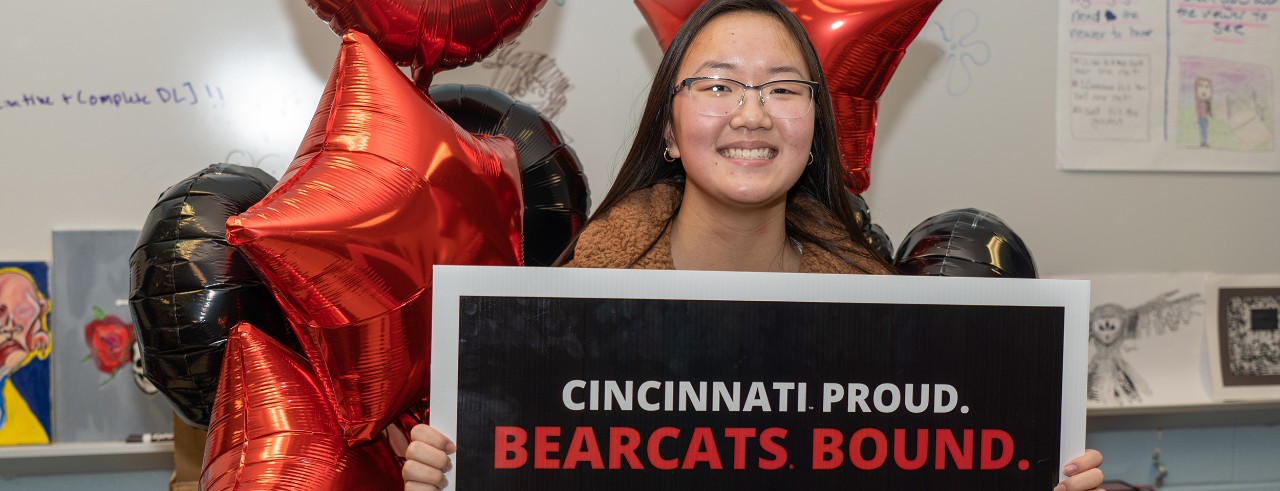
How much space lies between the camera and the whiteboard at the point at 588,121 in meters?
1.50

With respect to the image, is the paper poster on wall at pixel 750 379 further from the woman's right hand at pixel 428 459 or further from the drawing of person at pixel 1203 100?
the drawing of person at pixel 1203 100

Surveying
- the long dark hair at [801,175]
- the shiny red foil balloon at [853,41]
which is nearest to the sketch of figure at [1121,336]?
the shiny red foil balloon at [853,41]

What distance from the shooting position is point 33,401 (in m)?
1.50

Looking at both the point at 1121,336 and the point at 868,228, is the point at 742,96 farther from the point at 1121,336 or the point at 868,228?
the point at 1121,336

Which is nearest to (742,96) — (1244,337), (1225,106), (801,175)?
(801,175)

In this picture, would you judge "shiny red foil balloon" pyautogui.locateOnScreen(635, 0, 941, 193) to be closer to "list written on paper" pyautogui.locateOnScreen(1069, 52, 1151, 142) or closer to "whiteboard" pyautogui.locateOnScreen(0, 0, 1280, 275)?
"whiteboard" pyautogui.locateOnScreen(0, 0, 1280, 275)

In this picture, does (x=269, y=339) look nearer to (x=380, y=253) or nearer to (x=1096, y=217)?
(x=380, y=253)

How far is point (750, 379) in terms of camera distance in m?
0.81

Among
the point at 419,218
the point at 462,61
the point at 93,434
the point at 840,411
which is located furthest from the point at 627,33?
the point at 93,434

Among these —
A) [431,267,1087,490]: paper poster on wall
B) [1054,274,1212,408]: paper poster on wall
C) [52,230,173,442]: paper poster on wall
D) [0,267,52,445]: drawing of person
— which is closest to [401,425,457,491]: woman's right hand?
[431,267,1087,490]: paper poster on wall

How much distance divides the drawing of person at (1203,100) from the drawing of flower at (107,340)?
6.90 ft

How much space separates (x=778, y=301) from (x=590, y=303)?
17 cm

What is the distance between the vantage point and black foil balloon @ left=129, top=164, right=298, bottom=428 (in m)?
1.04

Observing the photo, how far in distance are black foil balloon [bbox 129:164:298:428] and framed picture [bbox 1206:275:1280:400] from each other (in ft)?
6.18
